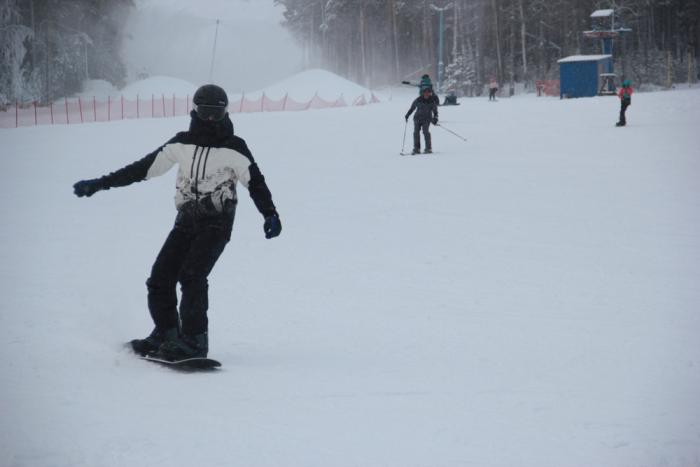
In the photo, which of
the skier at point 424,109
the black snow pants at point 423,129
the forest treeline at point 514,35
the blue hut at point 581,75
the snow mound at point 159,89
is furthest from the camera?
the forest treeline at point 514,35

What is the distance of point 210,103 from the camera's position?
4609 millimetres

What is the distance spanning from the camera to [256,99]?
45.7m

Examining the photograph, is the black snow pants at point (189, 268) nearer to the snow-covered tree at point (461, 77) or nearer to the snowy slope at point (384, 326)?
the snowy slope at point (384, 326)

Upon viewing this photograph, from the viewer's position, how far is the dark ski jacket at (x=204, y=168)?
4.67 m

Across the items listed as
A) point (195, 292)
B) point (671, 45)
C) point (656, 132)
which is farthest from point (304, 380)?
point (671, 45)

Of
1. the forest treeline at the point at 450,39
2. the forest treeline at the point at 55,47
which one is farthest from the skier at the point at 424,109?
the forest treeline at the point at 55,47

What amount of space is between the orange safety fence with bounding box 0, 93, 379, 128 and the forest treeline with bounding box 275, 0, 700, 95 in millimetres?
10676

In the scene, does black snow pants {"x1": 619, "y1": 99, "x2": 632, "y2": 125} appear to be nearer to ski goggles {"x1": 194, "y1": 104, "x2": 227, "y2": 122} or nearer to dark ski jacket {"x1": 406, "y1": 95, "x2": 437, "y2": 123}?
dark ski jacket {"x1": 406, "y1": 95, "x2": 437, "y2": 123}

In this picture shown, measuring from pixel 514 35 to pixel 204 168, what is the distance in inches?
2280

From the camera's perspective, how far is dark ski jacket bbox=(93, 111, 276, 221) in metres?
4.67

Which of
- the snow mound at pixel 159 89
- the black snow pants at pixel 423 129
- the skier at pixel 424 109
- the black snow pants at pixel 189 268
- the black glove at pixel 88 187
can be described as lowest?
the black snow pants at pixel 189 268

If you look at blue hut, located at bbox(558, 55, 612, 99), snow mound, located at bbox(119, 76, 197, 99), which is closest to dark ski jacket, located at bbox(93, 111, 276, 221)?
blue hut, located at bbox(558, 55, 612, 99)

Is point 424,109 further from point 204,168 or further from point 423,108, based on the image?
point 204,168

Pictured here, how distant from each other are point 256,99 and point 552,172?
1290 inches
